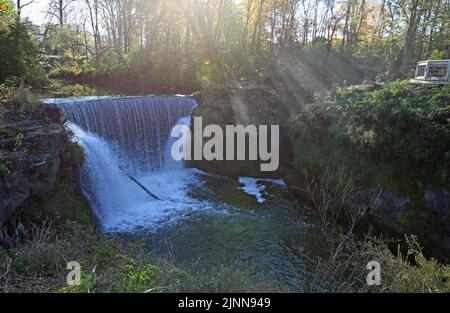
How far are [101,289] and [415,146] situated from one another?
776 centimetres

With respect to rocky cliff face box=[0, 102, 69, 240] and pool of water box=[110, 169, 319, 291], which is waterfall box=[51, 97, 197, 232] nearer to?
pool of water box=[110, 169, 319, 291]

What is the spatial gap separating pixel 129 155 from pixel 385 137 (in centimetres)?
812

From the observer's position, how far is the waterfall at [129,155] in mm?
8906

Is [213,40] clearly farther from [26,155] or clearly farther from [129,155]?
[26,155]

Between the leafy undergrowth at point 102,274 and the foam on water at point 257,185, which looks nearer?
the leafy undergrowth at point 102,274

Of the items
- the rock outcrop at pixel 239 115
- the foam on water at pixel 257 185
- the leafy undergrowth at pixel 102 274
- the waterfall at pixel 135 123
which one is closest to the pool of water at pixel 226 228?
the foam on water at pixel 257 185

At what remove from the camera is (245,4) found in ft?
89.6

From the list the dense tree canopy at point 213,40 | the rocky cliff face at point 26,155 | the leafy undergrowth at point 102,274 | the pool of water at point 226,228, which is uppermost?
the dense tree canopy at point 213,40

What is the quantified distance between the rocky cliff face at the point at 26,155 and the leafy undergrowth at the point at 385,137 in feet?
24.8

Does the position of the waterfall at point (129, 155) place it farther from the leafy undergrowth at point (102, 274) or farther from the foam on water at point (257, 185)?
the leafy undergrowth at point (102, 274)

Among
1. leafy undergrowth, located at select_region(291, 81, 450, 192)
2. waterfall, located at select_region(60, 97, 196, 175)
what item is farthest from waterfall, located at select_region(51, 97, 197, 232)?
leafy undergrowth, located at select_region(291, 81, 450, 192)

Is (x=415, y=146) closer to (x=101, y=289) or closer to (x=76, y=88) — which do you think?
(x=101, y=289)

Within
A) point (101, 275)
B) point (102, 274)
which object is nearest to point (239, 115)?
point (102, 274)
